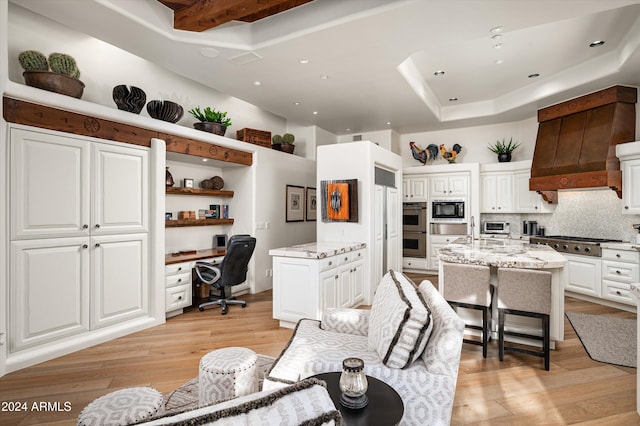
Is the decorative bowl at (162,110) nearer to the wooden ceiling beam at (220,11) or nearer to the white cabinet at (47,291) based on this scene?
the wooden ceiling beam at (220,11)

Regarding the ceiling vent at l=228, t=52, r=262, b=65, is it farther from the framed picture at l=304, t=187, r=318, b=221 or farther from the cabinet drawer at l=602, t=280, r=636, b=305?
the cabinet drawer at l=602, t=280, r=636, b=305

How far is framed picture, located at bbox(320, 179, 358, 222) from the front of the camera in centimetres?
457

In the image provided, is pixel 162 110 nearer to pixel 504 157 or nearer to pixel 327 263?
pixel 327 263

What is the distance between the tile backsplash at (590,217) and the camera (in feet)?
16.6

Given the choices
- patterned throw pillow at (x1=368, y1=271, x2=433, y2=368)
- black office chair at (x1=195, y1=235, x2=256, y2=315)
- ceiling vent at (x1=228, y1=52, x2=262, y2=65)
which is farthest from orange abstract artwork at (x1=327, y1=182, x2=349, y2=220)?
patterned throw pillow at (x1=368, y1=271, x2=433, y2=368)

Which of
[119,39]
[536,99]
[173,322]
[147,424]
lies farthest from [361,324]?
[536,99]

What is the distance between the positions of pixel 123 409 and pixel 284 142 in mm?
5068

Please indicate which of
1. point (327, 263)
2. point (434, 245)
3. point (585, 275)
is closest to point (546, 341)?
point (327, 263)

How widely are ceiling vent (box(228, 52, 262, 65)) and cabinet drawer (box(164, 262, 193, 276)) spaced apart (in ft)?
8.32

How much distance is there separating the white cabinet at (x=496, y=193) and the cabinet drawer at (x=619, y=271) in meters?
1.86

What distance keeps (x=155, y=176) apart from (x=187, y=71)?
1.41 metres

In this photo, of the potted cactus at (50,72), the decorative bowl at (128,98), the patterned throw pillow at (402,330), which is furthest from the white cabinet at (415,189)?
the potted cactus at (50,72)

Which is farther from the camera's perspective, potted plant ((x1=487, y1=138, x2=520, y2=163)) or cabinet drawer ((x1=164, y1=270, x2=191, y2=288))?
potted plant ((x1=487, y1=138, x2=520, y2=163))

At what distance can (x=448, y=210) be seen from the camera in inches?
264
